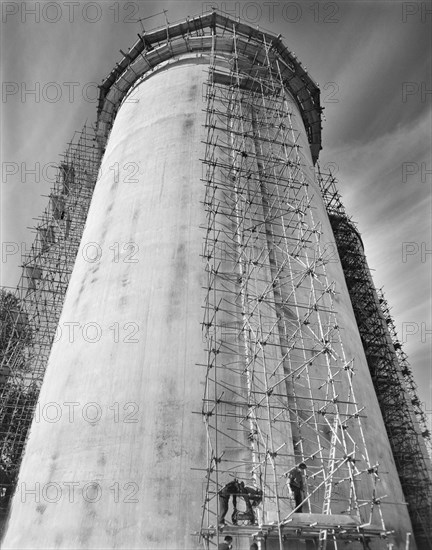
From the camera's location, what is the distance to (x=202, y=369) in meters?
12.5

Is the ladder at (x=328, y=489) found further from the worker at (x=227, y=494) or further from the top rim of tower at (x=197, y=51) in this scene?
the top rim of tower at (x=197, y=51)

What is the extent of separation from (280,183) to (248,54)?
838 cm

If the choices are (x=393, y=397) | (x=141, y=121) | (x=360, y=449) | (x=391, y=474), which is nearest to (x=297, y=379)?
(x=360, y=449)

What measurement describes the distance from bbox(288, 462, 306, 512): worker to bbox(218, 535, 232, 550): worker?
1674mm

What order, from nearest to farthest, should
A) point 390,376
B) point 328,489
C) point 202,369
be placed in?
point 328,489 → point 202,369 → point 390,376

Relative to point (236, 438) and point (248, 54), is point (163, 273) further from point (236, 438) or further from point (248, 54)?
point (248, 54)

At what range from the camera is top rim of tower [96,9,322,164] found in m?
23.2

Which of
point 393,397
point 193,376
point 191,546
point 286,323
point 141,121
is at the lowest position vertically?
point 191,546

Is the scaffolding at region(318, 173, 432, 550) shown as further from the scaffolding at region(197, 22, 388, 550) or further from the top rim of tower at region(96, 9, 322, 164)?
the scaffolding at region(197, 22, 388, 550)

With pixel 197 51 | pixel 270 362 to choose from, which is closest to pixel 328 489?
pixel 270 362

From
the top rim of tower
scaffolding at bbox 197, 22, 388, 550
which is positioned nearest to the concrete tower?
scaffolding at bbox 197, 22, 388, 550

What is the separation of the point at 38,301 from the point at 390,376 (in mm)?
20052

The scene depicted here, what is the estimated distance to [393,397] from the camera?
26.4m

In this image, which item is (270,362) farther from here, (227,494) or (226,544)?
(226,544)
